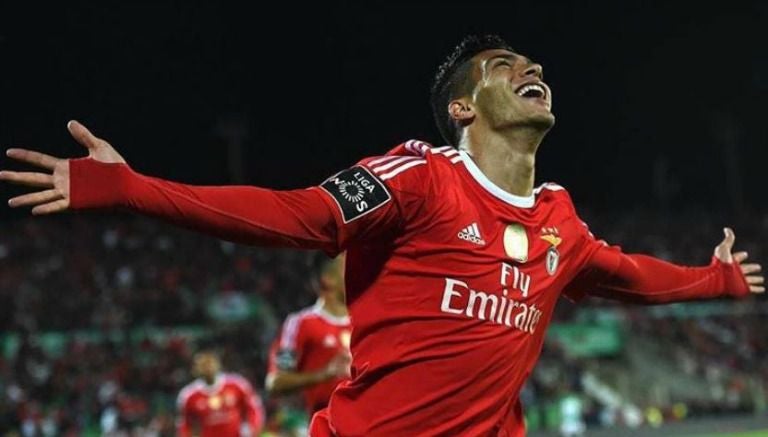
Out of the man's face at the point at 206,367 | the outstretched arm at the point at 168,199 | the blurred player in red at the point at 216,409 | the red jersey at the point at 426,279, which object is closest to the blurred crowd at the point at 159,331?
the blurred player in red at the point at 216,409

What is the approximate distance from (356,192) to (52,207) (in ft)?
2.64

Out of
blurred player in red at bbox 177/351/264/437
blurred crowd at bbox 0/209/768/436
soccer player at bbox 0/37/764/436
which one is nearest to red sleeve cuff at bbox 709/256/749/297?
soccer player at bbox 0/37/764/436

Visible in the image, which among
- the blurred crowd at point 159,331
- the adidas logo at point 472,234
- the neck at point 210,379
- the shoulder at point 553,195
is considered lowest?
the blurred crowd at point 159,331

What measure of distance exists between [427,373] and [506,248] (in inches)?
17.7

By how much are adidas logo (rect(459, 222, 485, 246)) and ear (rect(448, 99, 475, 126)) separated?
495 mm

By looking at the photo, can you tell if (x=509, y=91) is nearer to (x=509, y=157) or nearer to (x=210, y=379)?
(x=509, y=157)

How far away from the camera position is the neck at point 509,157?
329cm

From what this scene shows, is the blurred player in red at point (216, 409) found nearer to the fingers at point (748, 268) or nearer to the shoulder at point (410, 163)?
the fingers at point (748, 268)

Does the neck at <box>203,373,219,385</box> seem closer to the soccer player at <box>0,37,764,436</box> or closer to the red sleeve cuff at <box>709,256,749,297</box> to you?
the red sleeve cuff at <box>709,256,749,297</box>

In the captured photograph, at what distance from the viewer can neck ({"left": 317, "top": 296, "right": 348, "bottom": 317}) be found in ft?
24.5

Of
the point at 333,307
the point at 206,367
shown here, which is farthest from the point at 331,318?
the point at 206,367

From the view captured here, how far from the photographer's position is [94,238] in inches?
1054

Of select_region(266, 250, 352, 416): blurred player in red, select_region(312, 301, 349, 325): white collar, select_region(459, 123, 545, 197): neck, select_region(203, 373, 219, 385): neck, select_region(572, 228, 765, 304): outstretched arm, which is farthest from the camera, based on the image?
select_region(203, 373, 219, 385): neck

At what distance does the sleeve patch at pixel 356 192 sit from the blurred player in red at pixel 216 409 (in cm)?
→ 848
